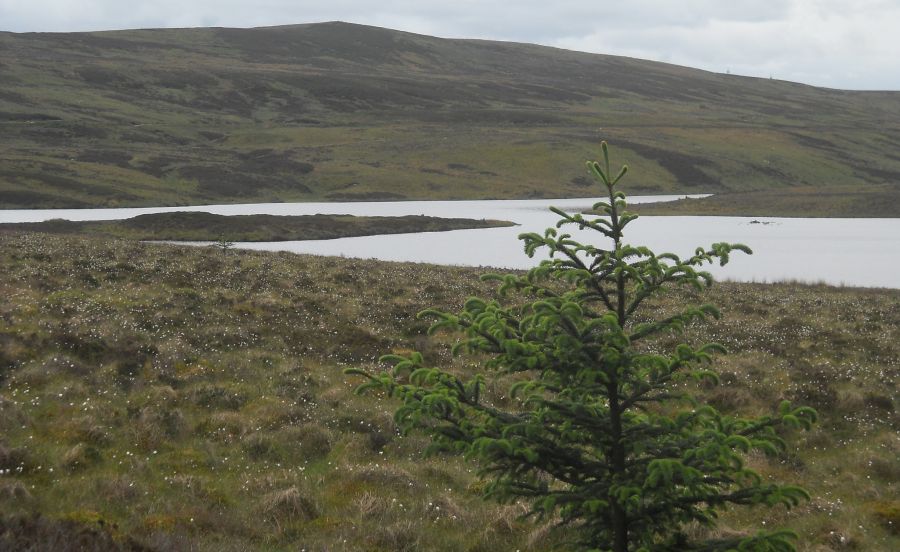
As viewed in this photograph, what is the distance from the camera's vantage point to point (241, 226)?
62312 millimetres

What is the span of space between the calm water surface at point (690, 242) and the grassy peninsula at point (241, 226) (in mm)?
3038

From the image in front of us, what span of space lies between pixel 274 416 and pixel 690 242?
1821 inches

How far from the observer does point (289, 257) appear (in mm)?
37062

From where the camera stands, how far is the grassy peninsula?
58000 millimetres

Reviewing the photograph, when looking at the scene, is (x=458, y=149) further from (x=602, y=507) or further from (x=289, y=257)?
(x=602, y=507)

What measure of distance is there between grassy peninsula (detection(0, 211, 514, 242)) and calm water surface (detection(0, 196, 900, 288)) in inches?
120

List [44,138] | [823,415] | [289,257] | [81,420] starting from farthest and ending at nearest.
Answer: [44,138] → [289,257] → [823,415] → [81,420]

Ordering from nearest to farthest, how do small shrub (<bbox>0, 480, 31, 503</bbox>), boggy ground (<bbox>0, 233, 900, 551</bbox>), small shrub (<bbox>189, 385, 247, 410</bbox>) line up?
small shrub (<bbox>0, 480, 31, 503</bbox>)
boggy ground (<bbox>0, 233, 900, 551</bbox>)
small shrub (<bbox>189, 385, 247, 410</bbox>)

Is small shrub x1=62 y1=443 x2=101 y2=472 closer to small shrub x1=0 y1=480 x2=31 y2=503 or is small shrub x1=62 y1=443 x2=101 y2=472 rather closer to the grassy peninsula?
small shrub x1=0 y1=480 x2=31 y2=503

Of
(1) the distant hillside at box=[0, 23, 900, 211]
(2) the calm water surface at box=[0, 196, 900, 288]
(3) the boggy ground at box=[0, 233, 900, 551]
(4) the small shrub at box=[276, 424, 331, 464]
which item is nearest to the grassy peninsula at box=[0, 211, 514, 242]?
(2) the calm water surface at box=[0, 196, 900, 288]

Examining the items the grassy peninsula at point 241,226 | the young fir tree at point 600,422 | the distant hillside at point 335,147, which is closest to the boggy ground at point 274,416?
the young fir tree at point 600,422

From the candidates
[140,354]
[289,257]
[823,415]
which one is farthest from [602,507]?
[289,257]

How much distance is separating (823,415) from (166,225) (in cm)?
5296

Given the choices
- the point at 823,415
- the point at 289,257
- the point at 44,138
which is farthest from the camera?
the point at 44,138
